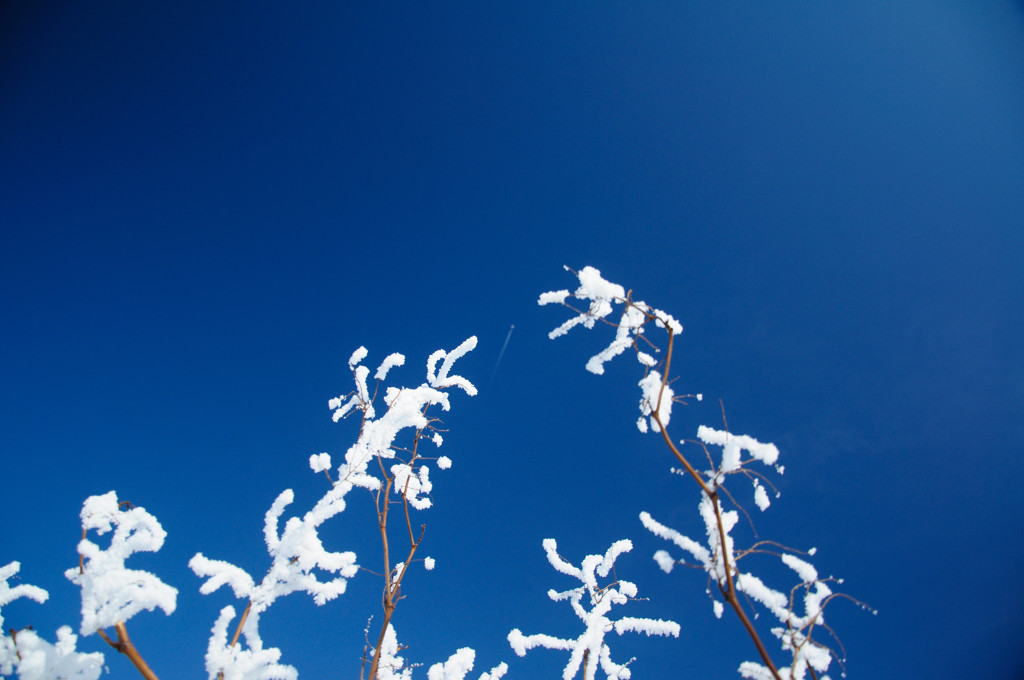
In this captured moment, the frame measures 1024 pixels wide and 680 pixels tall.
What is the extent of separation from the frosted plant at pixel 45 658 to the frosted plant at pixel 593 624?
7.23ft

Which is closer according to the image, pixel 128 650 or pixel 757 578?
pixel 128 650

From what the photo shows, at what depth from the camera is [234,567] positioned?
149 cm

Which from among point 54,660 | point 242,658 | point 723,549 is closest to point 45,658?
point 54,660

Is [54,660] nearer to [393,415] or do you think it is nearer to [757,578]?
[393,415]

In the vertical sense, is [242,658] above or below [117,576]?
below

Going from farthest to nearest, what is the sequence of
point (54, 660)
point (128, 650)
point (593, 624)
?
1. point (593, 624)
2. point (54, 660)
3. point (128, 650)

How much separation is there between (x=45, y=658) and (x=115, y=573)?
47 centimetres

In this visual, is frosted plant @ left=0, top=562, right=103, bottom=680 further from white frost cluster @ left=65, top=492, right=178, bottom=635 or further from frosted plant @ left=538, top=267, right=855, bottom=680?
frosted plant @ left=538, top=267, right=855, bottom=680

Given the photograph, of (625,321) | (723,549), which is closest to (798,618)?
(723,549)

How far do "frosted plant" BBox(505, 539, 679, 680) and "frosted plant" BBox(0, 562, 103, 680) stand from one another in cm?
220

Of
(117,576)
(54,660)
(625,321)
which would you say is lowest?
(54,660)

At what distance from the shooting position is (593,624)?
105 inches

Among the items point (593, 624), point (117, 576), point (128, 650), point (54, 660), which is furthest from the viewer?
point (593, 624)

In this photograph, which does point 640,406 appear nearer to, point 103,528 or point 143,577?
point 143,577
